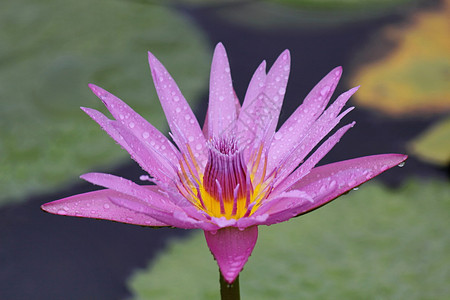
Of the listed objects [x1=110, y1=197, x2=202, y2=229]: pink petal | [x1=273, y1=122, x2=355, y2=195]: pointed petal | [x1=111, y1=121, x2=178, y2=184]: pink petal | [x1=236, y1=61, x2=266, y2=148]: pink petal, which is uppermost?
[x1=236, y1=61, x2=266, y2=148]: pink petal

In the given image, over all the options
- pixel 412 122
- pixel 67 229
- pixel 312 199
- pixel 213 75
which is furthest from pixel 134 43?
→ pixel 312 199

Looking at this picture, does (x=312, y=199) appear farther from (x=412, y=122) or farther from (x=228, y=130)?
(x=412, y=122)

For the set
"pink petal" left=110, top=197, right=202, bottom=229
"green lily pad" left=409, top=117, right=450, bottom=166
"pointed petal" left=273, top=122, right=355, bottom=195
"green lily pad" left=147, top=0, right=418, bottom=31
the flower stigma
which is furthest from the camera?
"green lily pad" left=147, top=0, right=418, bottom=31

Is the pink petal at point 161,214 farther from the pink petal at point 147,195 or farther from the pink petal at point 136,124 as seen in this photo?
the pink petal at point 136,124

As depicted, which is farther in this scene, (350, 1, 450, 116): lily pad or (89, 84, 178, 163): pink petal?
(350, 1, 450, 116): lily pad

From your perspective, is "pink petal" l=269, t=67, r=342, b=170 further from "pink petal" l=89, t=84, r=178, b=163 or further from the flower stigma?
"pink petal" l=89, t=84, r=178, b=163

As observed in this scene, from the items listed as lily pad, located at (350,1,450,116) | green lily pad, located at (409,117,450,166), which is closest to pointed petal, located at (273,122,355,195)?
green lily pad, located at (409,117,450,166)

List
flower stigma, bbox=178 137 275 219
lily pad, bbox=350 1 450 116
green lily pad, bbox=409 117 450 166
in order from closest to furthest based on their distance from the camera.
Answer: flower stigma, bbox=178 137 275 219
green lily pad, bbox=409 117 450 166
lily pad, bbox=350 1 450 116
